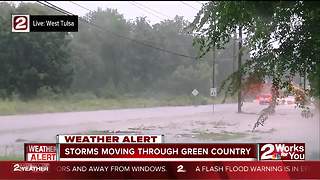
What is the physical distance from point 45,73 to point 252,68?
7.48ft

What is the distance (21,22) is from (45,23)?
295 millimetres

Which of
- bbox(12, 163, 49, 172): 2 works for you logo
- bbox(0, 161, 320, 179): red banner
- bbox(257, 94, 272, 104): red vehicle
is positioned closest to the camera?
bbox(0, 161, 320, 179): red banner

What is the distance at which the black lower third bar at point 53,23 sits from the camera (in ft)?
15.0

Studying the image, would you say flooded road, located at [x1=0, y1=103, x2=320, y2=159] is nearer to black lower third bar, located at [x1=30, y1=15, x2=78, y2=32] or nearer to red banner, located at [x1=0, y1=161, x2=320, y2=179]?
red banner, located at [x1=0, y1=161, x2=320, y2=179]

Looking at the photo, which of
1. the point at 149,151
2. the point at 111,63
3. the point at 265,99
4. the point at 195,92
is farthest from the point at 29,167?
the point at 265,99

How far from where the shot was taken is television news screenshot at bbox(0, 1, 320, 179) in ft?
14.3

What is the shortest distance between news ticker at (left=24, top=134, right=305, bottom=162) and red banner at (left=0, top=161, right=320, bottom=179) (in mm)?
53

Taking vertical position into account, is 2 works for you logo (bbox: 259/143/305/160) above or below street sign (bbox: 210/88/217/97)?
below

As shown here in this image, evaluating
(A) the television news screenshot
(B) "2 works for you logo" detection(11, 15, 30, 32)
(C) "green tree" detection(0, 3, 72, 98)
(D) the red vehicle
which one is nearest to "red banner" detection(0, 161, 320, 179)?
(A) the television news screenshot

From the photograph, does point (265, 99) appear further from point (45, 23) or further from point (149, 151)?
point (45, 23)

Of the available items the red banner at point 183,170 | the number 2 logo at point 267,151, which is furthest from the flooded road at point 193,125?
the red banner at point 183,170

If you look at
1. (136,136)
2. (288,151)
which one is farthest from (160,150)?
(288,151)

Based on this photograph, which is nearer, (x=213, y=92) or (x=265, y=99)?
(x=265, y=99)

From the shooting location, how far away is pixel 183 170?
4297 millimetres
